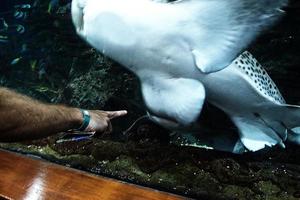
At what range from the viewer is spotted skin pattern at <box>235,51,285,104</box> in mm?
1313

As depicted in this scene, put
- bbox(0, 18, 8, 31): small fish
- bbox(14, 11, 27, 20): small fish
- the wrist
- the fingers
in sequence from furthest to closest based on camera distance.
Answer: bbox(0, 18, 8, 31): small fish, bbox(14, 11, 27, 20): small fish, the fingers, the wrist

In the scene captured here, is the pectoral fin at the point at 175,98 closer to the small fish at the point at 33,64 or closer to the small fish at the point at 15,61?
the small fish at the point at 33,64

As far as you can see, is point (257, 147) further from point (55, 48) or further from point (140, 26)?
point (55, 48)

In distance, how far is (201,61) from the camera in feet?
4.52

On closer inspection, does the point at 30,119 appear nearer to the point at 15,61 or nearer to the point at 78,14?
the point at 78,14

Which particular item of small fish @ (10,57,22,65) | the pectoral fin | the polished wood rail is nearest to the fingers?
the pectoral fin

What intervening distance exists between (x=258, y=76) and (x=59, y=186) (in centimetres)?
Answer: 84

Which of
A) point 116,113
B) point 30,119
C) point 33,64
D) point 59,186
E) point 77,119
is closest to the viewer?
point 30,119

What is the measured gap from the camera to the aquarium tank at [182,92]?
1.29m

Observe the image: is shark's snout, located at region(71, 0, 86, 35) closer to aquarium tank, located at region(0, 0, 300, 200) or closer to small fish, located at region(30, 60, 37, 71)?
aquarium tank, located at region(0, 0, 300, 200)

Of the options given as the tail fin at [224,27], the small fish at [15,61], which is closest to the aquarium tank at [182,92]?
the tail fin at [224,27]

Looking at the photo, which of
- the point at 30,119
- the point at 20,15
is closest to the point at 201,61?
the point at 30,119

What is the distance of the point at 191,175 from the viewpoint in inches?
59.9

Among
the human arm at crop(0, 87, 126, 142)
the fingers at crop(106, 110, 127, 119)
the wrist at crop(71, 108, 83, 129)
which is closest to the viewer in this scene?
the human arm at crop(0, 87, 126, 142)
